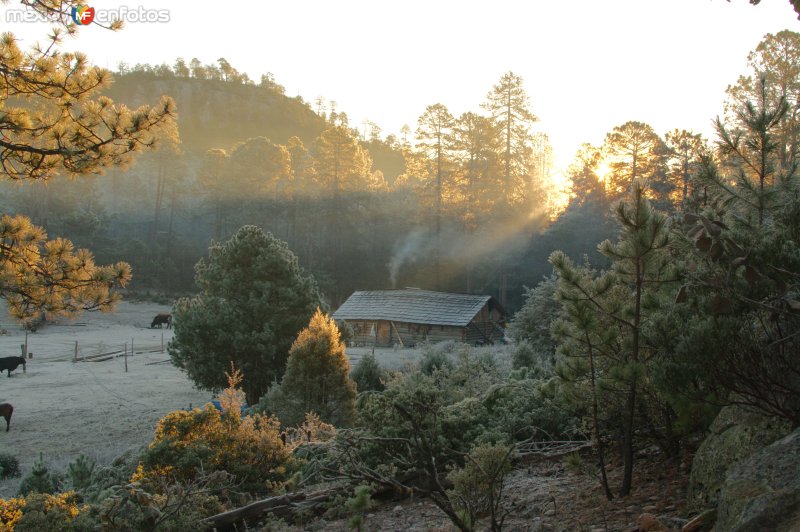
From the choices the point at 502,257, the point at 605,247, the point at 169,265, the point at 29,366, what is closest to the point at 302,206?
the point at 169,265

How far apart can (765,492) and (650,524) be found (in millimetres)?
932

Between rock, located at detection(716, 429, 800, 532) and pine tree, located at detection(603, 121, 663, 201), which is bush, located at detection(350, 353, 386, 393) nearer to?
rock, located at detection(716, 429, 800, 532)

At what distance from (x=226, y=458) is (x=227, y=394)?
4.15ft

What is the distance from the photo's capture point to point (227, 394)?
28.1 feet

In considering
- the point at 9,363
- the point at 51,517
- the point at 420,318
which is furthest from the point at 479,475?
the point at 420,318

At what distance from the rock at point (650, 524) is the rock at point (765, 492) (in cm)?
57

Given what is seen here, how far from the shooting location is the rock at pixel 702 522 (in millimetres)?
3521

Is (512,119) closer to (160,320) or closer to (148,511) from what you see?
(160,320)

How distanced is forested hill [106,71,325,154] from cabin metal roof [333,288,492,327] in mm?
69790

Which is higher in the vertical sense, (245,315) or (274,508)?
(245,315)

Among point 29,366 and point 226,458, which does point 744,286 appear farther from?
point 29,366

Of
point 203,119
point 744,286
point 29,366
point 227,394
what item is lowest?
point 29,366

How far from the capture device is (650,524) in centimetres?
369

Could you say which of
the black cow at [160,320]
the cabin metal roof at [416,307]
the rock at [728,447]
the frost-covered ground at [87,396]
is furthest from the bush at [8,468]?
the black cow at [160,320]
